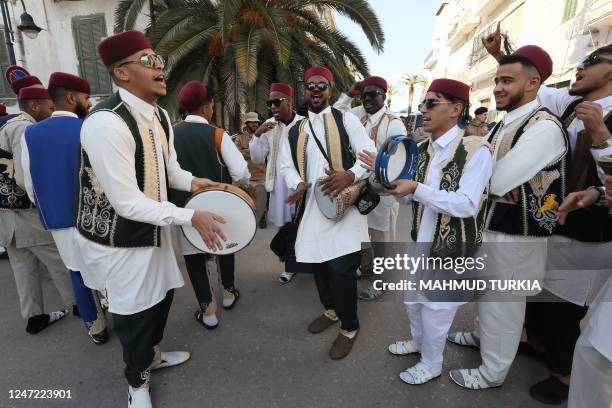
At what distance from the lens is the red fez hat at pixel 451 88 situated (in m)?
2.06

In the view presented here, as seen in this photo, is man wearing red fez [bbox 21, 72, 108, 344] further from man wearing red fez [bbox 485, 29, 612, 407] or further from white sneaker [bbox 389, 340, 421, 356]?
man wearing red fez [bbox 485, 29, 612, 407]

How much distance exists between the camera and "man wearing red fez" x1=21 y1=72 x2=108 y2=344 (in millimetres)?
2467

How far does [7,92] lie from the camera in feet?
33.9

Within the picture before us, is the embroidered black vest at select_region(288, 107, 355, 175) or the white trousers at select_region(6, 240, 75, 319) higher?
the embroidered black vest at select_region(288, 107, 355, 175)

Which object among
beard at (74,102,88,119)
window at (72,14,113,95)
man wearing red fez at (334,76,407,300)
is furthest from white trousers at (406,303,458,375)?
window at (72,14,113,95)

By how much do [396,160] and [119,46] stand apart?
173 centimetres

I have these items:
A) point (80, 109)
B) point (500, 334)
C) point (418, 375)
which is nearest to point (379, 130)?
point (500, 334)

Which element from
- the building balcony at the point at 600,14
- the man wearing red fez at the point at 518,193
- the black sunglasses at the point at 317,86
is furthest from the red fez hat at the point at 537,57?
the building balcony at the point at 600,14

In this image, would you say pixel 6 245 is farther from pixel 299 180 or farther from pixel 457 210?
pixel 457 210

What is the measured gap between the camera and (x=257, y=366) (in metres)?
2.57

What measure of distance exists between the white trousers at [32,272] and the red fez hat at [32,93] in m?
1.32

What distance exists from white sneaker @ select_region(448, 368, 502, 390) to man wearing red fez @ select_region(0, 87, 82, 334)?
3483 millimetres

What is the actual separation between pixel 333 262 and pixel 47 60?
1226 cm

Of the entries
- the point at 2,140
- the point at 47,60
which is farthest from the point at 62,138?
the point at 47,60
